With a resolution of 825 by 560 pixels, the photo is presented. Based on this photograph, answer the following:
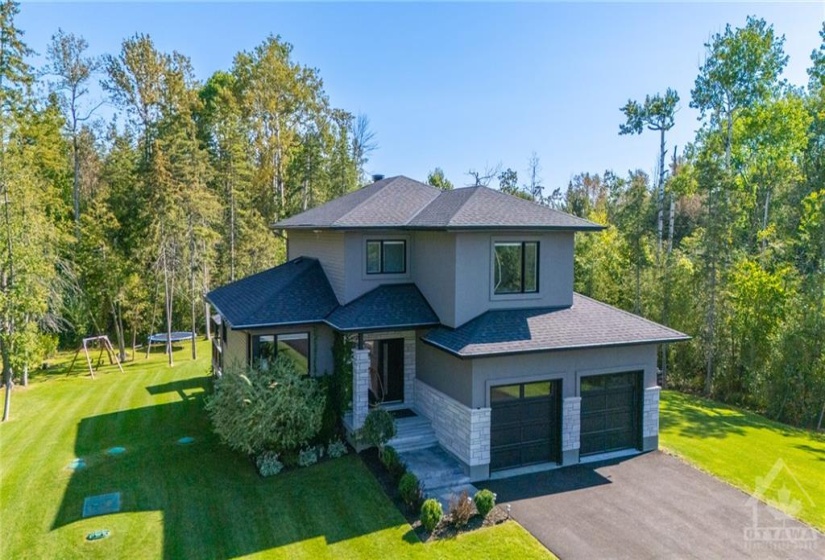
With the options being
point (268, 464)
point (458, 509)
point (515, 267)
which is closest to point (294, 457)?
point (268, 464)

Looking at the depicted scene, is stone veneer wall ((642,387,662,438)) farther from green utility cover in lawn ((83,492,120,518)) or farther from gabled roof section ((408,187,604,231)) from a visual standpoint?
green utility cover in lawn ((83,492,120,518))

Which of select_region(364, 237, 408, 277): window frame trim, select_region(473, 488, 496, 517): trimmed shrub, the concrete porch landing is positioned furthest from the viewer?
select_region(364, 237, 408, 277): window frame trim

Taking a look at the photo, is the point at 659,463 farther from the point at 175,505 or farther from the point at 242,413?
the point at 175,505

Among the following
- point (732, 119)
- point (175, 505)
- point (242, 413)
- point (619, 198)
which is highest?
point (732, 119)

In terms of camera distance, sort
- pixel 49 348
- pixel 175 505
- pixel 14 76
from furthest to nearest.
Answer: pixel 49 348 → pixel 14 76 → pixel 175 505

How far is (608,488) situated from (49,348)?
24003mm

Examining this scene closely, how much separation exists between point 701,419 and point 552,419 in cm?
763

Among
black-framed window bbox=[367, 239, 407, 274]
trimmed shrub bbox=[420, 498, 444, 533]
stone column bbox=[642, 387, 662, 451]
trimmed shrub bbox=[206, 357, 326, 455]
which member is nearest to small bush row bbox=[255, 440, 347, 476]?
trimmed shrub bbox=[206, 357, 326, 455]

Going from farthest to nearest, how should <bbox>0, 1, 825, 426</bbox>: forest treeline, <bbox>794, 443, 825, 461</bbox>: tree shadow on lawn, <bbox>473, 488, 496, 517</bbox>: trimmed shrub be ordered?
<bbox>0, 1, 825, 426</bbox>: forest treeline, <bbox>794, 443, 825, 461</bbox>: tree shadow on lawn, <bbox>473, 488, 496, 517</bbox>: trimmed shrub

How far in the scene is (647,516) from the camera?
10.5 meters

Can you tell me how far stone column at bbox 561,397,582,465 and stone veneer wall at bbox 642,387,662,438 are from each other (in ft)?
6.66

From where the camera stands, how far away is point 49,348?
23.7 meters

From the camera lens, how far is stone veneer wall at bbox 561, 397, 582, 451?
1296 centimetres

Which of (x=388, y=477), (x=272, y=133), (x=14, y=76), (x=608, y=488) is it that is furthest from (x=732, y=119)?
(x=14, y=76)
